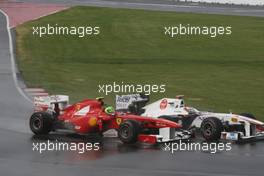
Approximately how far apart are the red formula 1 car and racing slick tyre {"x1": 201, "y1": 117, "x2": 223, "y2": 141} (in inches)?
16.8

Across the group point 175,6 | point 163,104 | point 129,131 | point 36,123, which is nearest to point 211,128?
point 163,104

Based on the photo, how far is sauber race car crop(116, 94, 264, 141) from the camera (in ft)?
55.9

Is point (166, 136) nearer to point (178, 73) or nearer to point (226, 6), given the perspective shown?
point (178, 73)

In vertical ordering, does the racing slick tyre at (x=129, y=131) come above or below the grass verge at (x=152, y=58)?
below

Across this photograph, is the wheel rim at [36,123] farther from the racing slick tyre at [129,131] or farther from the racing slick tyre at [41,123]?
the racing slick tyre at [129,131]

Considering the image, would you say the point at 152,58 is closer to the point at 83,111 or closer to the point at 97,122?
the point at 83,111

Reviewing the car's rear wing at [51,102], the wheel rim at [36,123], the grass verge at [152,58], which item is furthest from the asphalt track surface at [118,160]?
the grass verge at [152,58]

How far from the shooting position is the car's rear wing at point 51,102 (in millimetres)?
18641

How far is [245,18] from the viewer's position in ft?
149

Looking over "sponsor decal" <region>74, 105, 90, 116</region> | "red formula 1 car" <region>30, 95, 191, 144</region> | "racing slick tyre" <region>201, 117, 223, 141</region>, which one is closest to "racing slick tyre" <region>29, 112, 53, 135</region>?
"red formula 1 car" <region>30, 95, 191, 144</region>

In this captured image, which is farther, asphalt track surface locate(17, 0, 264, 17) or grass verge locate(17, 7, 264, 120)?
asphalt track surface locate(17, 0, 264, 17)

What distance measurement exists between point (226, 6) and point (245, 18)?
7.39 meters

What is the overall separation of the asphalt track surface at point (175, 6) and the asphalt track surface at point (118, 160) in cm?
3189

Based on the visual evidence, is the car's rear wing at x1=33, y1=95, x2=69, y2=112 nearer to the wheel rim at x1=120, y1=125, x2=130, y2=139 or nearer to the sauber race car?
the sauber race car
